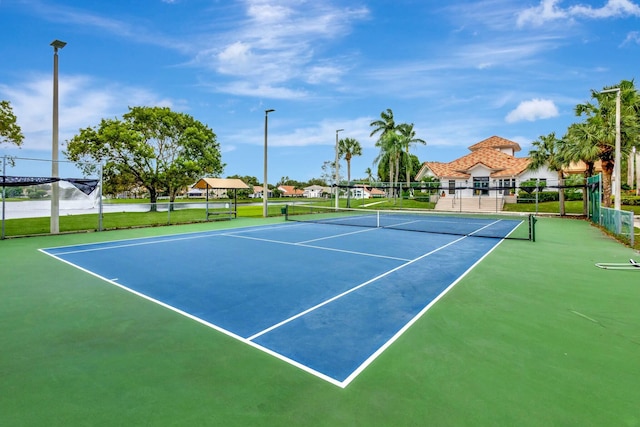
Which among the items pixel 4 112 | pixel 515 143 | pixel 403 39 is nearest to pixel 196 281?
pixel 403 39

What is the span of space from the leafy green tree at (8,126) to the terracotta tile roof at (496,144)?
176 ft

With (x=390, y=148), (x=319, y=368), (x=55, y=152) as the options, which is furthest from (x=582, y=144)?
(x=55, y=152)

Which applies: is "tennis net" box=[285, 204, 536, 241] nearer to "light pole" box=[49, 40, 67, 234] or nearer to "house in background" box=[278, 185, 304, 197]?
"light pole" box=[49, 40, 67, 234]

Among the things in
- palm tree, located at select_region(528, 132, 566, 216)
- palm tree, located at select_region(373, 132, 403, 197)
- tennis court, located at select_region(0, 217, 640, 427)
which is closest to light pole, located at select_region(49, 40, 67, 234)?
tennis court, located at select_region(0, 217, 640, 427)

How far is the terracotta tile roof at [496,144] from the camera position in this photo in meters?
49.3

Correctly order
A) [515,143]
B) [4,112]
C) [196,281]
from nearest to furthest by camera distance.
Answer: [196,281]
[4,112]
[515,143]

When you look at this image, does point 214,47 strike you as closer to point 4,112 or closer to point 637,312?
point 4,112

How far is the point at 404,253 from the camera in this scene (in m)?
10.6

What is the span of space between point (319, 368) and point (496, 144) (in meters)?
55.2

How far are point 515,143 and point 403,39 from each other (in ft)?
123

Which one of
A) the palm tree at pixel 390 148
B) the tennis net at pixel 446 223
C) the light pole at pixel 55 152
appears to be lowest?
the tennis net at pixel 446 223

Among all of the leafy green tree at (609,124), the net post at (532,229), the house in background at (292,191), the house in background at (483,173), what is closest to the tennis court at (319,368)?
the net post at (532,229)

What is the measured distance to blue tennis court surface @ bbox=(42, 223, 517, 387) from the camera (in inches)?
169

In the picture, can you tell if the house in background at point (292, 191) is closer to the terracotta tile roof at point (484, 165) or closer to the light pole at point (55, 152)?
the terracotta tile roof at point (484, 165)
